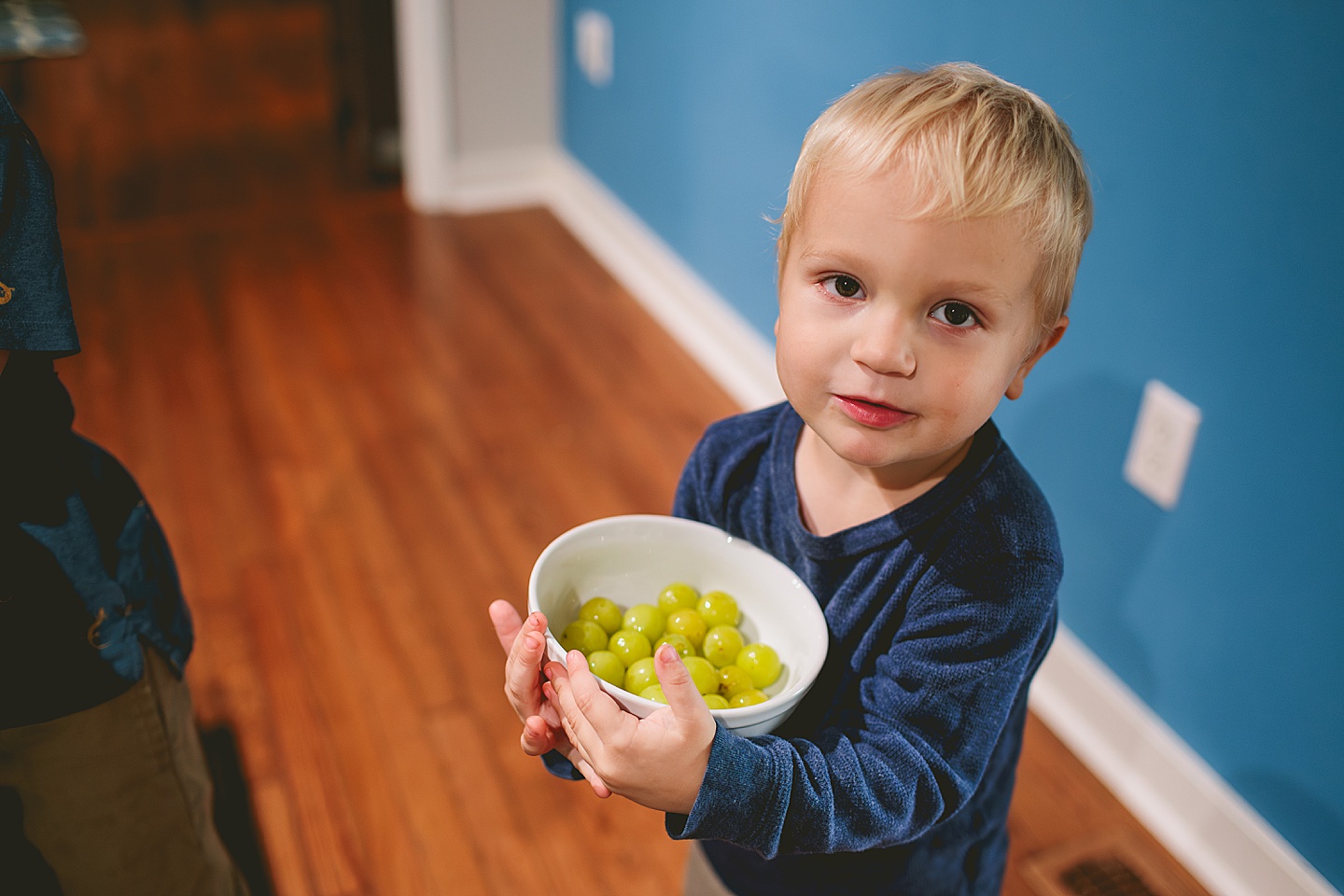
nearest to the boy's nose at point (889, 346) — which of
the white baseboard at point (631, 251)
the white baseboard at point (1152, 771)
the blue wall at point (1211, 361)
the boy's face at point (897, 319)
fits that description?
the boy's face at point (897, 319)

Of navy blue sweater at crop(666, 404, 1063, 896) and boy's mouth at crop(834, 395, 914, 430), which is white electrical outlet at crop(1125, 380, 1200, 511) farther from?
boy's mouth at crop(834, 395, 914, 430)

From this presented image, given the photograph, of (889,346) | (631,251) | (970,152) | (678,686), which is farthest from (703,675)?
(631,251)

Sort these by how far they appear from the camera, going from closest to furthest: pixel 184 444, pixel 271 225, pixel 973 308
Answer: pixel 973 308, pixel 184 444, pixel 271 225

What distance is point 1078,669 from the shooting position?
1618 mm

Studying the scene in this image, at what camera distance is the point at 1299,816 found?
4.38 feet

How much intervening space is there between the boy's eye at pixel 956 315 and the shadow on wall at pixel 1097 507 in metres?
0.90

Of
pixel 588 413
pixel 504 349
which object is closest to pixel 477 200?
pixel 504 349

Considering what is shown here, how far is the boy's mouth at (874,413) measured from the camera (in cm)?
68

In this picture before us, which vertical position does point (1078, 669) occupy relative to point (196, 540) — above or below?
above

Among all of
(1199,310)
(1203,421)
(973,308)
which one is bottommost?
(1203,421)

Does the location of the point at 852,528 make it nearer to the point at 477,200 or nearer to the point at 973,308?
the point at 973,308

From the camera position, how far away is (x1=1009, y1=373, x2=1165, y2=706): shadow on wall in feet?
4.92

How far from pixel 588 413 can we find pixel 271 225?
4.01 feet

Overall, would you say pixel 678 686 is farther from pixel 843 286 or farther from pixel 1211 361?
pixel 1211 361
